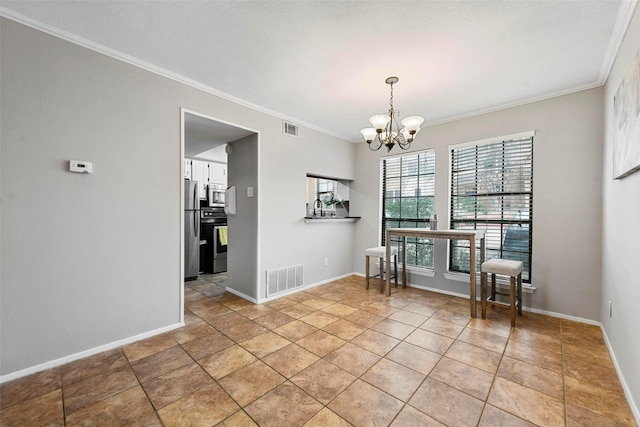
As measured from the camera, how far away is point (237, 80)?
111 inches

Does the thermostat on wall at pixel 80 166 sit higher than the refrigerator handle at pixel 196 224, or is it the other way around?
the thermostat on wall at pixel 80 166

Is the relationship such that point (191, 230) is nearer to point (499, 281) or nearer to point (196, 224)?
point (196, 224)

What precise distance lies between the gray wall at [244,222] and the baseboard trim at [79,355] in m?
1.10

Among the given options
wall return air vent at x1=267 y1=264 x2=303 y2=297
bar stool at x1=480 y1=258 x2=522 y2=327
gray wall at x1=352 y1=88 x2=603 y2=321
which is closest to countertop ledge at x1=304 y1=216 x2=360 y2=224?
wall return air vent at x1=267 y1=264 x2=303 y2=297

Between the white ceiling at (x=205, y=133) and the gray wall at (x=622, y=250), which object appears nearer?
the gray wall at (x=622, y=250)

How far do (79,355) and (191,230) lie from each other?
2.74 metres

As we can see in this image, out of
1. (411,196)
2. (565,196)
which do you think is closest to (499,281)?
(565,196)

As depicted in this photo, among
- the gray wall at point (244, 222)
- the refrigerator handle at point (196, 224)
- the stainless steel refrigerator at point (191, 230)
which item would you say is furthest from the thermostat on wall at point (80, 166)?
the refrigerator handle at point (196, 224)

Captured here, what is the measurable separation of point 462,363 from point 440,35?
8.45 ft

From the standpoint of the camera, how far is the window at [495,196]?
3.32 metres

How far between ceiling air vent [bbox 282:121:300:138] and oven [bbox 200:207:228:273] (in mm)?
2495

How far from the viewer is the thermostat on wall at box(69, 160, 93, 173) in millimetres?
2143

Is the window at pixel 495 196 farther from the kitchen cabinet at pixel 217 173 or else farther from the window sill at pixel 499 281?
the kitchen cabinet at pixel 217 173

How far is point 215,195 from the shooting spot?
5516mm
